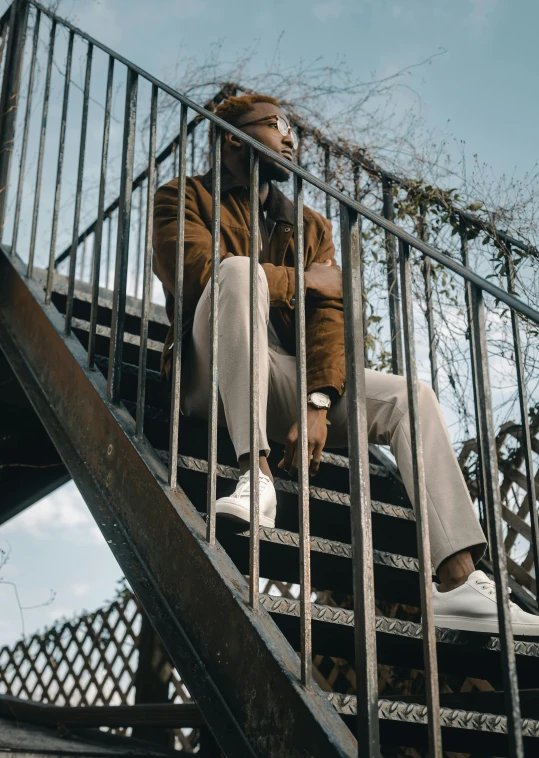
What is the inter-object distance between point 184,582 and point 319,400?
55 cm

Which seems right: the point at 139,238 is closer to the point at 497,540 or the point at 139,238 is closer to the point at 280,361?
the point at 280,361

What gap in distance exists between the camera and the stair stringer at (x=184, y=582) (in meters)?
1.20

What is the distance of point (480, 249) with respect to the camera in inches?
107

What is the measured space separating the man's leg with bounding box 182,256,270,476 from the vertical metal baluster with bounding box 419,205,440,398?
3.21 feet

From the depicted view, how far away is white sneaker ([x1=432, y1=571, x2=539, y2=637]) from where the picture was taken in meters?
1.52

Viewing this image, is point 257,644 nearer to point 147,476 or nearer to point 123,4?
point 147,476

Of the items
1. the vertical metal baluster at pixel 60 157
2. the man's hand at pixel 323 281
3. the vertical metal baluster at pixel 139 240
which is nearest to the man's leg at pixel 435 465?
the man's hand at pixel 323 281

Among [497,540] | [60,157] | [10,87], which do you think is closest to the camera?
[497,540]

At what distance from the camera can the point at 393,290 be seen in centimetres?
300

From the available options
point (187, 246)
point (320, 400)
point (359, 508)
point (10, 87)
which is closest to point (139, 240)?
point (10, 87)

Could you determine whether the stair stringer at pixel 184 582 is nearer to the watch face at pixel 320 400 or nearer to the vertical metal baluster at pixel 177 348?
the vertical metal baluster at pixel 177 348

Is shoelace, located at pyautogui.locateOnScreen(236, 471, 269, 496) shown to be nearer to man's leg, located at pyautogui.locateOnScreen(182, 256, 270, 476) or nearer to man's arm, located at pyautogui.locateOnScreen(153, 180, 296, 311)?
man's leg, located at pyautogui.locateOnScreen(182, 256, 270, 476)

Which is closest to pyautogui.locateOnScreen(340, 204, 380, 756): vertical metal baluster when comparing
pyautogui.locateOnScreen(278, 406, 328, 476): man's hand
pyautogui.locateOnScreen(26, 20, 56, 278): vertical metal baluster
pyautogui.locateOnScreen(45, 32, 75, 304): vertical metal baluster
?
pyautogui.locateOnScreen(278, 406, 328, 476): man's hand

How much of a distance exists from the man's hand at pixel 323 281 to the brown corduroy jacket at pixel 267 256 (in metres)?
0.02
